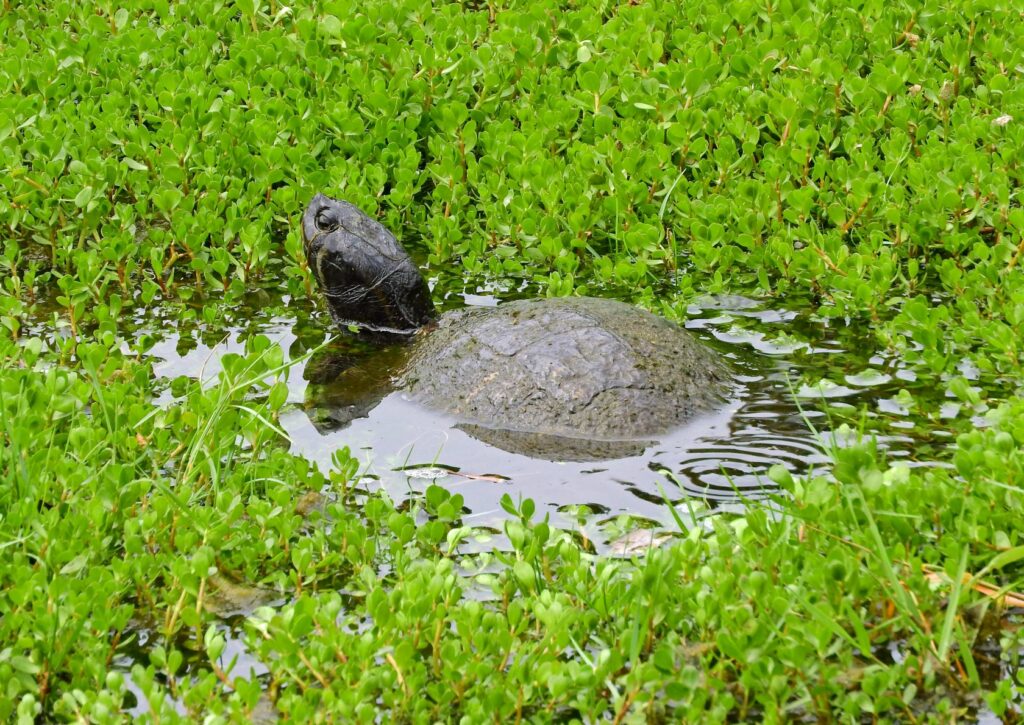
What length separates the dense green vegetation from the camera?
11.0 ft

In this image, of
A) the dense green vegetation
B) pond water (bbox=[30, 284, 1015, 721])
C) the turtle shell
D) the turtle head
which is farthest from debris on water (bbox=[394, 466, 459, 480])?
the turtle head

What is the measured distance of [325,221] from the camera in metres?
5.97

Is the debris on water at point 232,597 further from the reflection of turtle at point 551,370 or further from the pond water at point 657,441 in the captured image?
the reflection of turtle at point 551,370

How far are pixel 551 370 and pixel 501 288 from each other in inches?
61.9

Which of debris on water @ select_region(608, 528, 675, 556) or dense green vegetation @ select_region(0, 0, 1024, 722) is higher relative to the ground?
dense green vegetation @ select_region(0, 0, 1024, 722)

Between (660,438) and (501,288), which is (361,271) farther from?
(660,438)

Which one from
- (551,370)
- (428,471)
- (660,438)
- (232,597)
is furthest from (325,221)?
(232,597)

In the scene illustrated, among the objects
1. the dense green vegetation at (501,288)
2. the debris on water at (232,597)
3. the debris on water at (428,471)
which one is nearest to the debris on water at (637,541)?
the dense green vegetation at (501,288)

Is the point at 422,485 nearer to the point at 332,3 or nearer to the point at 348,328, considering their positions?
the point at 348,328

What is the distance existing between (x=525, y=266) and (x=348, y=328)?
1.10 metres

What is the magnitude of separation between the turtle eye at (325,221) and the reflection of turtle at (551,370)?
64 mm

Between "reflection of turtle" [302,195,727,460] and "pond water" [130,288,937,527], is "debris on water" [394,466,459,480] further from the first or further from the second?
"reflection of turtle" [302,195,727,460]

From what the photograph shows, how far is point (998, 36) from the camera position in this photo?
7.31m

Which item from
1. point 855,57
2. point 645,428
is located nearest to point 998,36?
point 855,57
